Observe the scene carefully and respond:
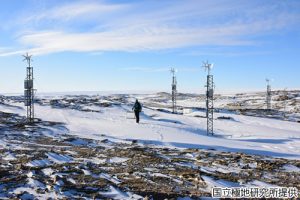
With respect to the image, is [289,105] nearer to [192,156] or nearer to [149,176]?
[192,156]

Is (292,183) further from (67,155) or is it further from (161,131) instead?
(161,131)

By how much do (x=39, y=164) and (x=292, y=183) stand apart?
925 cm

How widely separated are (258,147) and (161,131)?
7.74 m

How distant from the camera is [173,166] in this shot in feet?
52.6

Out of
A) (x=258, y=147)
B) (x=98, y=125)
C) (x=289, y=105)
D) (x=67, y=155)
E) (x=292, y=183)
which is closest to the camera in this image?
(x=292, y=183)

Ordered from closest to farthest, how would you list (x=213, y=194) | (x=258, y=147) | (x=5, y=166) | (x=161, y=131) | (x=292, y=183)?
(x=213, y=194)
(x=292, y=183)
(x=5, y=166)
(x=258, y=147)
(x=161, y=131)

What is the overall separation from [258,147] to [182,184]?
44.3ft

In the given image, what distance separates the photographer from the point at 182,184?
496 inches

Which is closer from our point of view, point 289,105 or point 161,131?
point 161,131

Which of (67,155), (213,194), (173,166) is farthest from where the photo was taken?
(67,155)

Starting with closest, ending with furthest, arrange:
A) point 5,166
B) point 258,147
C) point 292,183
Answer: point 292,183
point 5,166
point 258,147

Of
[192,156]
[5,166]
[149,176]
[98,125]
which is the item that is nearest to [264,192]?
[149,176]

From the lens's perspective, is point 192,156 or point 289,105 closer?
point 192,156

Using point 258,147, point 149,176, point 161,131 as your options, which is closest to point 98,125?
point 161,131
